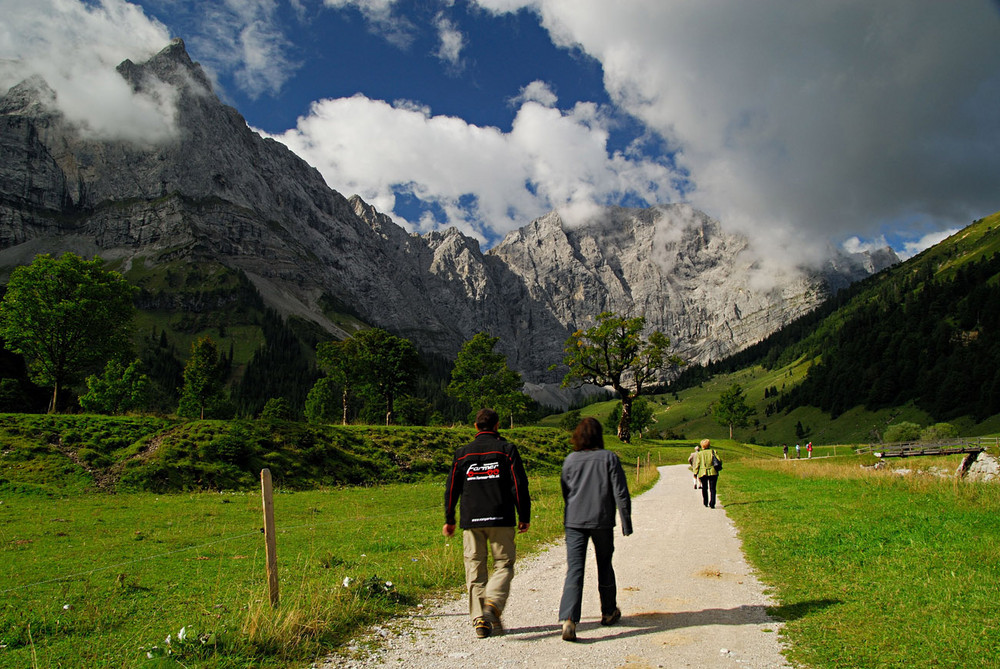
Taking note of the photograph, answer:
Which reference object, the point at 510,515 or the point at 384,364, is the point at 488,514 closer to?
the point at 510,515

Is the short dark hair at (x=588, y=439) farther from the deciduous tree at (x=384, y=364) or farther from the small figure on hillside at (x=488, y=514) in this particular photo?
the deciduous tree at (x=384, y=364)

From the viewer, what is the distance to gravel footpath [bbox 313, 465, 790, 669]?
248 inches

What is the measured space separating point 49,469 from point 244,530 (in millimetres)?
14243

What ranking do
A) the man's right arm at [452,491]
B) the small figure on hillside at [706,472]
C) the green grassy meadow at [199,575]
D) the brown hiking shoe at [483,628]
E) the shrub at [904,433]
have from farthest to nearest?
the shrub at [904,433] → the small figure on hillside at [706,472] → the man's right arm at [452,491] → the brown hiking shoe at [483,628] → the green grassy meadow at [199,575]

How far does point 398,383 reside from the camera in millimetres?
66375

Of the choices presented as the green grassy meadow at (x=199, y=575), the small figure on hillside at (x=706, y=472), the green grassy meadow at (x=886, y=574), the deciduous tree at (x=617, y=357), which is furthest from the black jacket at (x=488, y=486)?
the deciduous tree at (x=617, y=357)

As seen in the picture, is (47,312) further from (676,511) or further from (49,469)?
(676,511)

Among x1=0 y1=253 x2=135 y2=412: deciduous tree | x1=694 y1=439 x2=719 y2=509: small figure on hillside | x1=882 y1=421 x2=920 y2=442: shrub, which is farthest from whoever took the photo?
x1=882 y1=421 x2=920 y2=442: shrub

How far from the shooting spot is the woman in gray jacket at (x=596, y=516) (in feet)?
24.6

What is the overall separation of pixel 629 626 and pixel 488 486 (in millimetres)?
2714

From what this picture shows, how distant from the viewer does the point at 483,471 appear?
794 cm

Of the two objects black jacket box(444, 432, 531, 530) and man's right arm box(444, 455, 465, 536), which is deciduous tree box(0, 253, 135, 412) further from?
black jacket box(444, 432, 531, 530)

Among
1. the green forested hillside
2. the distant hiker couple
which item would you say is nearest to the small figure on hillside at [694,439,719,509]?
the distant hiker couple

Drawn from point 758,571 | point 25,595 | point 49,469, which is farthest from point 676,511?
point 49,469
